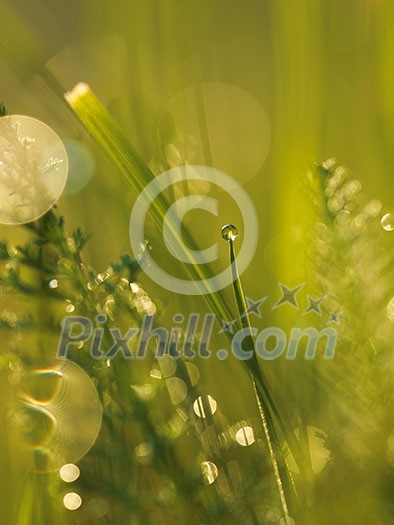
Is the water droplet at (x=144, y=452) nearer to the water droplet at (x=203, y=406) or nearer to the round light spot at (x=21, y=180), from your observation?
the water droplet at (x=203, y=406)

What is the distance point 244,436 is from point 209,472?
0.04 meters

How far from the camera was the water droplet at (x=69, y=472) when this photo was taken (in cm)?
45

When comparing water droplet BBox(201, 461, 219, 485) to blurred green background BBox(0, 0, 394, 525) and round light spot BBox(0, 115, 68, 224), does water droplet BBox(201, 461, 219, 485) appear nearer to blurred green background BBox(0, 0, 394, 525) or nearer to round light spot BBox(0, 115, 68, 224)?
blurred green background BBox(0, 0, 394, 525)

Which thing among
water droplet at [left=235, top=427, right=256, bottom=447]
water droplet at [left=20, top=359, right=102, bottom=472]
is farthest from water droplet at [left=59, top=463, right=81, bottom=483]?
water droplet at [left=235, top=427, right=256, bottom=447]

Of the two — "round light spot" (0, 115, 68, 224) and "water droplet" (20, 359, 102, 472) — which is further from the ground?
"round light spot" (0, 115, 68, 224)

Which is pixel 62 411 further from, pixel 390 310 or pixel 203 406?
pixel 390 310

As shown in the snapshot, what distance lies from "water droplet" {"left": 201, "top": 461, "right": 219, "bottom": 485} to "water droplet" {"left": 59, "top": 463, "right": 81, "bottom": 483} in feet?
0.27

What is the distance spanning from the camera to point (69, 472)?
0.46m

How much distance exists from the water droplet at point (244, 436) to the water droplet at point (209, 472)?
3 cm

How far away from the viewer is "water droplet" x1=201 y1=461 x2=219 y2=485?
1.45 feet

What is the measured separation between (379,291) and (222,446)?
146mm

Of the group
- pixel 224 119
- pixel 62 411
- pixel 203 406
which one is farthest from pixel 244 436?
pixel 224 119

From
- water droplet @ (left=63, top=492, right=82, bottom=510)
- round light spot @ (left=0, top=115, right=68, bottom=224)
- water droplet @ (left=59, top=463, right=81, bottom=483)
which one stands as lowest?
water droplet @ (left=63, top=492, right=82, bottom=510)

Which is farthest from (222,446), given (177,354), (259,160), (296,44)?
(259,160)
